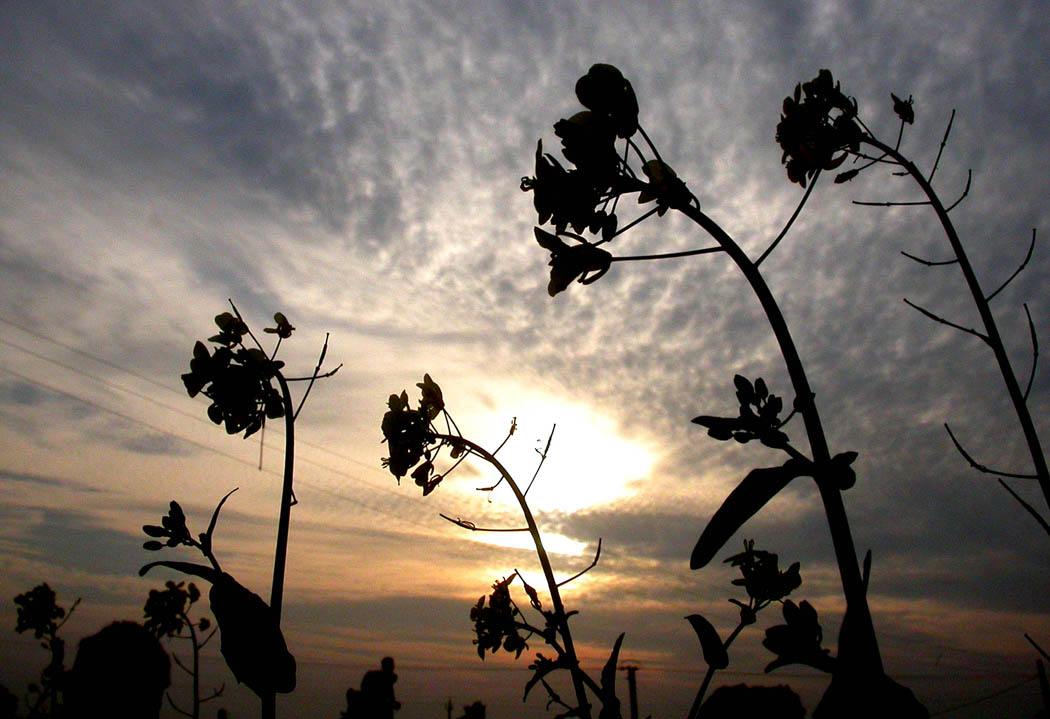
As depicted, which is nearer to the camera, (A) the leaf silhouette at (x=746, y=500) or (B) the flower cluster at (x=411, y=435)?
(A) the leaf silhouette at (x=746, y=500)

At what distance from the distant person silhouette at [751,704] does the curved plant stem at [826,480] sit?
284 mm

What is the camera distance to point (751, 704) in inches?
37.1

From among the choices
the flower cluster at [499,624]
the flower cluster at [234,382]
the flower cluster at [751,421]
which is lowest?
the flower cluster at [499,624]

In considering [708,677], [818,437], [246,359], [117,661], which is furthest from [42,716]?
[818,437]

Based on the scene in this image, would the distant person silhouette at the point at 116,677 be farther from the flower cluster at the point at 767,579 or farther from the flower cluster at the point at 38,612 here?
the flower cluster at the point at 38,612

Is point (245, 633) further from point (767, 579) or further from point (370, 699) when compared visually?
point (370, 699)

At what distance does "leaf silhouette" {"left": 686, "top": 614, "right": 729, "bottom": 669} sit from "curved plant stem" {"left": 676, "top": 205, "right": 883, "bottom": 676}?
90 cm

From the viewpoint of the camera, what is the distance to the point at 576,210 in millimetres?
1161

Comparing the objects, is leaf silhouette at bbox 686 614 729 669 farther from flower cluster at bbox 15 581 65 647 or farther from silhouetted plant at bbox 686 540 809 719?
flower cluster at bbox 15 581 65 647

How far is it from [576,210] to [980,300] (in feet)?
4.80

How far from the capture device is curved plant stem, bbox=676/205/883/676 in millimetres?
664

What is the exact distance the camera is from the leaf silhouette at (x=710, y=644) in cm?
159

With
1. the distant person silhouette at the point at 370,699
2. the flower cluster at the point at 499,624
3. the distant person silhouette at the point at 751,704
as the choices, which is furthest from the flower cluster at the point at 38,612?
the distant person silhouette at the point at 751,704

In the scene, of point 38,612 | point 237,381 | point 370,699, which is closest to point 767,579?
point 237,381
